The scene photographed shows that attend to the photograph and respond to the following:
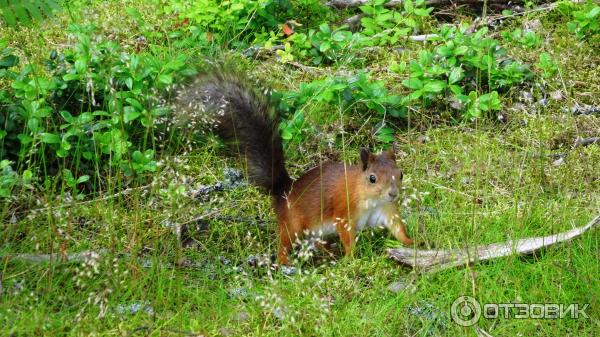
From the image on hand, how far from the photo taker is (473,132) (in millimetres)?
4566

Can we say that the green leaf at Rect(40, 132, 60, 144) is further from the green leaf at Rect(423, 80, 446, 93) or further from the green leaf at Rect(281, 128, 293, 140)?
the green leaf at Rect(423, 80, 446, 93)

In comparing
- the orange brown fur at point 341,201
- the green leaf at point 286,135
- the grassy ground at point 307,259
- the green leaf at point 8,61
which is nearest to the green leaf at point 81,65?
the green leaf at point 8,61

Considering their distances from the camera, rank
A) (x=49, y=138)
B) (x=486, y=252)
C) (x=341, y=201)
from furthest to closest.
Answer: (x=341, y=201) < (x=49, y=138) < (x=486, y=252)

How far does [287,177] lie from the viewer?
3852 millimetres

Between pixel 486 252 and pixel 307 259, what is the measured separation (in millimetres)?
711

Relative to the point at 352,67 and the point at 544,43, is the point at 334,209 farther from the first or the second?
the point at 544,43

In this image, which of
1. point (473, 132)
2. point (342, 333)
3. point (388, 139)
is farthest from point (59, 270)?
point (473, 132)

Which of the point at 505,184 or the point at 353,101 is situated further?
the point at 353,101

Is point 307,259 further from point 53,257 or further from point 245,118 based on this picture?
point 53,257

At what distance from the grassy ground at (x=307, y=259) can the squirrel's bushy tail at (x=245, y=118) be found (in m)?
0.22

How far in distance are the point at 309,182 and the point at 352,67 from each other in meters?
1.55

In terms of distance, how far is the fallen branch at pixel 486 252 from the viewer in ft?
11.0

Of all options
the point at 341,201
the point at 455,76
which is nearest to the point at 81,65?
the point at 341,201

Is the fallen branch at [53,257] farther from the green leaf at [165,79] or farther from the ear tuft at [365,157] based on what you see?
the ear tuft at [365,157]
